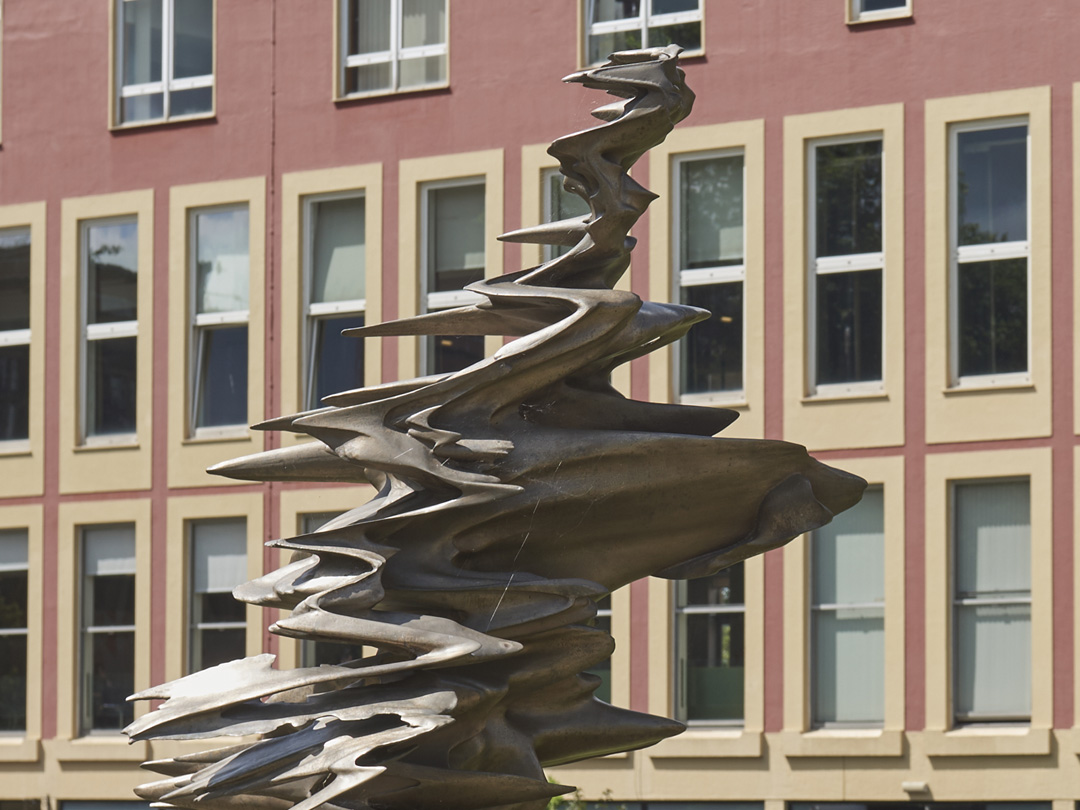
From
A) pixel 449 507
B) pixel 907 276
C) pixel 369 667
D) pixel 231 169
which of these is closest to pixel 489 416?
pixel 449 507

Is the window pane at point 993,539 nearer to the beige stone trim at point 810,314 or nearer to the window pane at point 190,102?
the beige stone trim at point 810,314

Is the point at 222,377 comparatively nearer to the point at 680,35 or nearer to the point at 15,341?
the point at 15,341

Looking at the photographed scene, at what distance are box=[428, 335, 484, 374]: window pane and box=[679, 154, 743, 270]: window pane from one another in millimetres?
2309

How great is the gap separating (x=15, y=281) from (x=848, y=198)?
10312mm

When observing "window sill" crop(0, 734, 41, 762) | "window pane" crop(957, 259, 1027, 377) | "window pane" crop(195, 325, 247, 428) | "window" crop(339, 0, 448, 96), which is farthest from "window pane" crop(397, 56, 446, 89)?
"window sill" crop(0, 734, 41, 762)

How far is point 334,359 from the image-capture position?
23.7 meters

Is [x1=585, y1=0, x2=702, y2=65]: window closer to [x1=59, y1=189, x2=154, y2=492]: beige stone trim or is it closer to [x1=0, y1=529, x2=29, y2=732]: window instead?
[x1=59, y1=189, x2=154, y2=492]: beige stone trim

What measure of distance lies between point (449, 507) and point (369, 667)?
48 cm

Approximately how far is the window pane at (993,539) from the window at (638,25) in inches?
215

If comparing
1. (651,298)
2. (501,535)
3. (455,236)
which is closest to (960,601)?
(651,298)

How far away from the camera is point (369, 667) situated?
5.72m

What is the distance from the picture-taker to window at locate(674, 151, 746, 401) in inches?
859

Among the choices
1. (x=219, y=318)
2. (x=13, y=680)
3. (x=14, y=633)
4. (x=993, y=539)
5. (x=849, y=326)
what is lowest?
(x=13, y=680)

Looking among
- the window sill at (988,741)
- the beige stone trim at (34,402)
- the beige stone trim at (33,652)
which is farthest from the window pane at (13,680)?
the window sill at (988,741)
